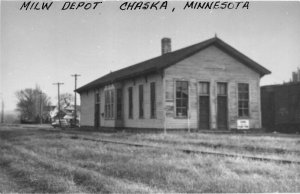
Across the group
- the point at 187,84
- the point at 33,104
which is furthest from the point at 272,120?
the point at 33,104

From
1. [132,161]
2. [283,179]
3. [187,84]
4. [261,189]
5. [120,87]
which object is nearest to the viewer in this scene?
[261,189]

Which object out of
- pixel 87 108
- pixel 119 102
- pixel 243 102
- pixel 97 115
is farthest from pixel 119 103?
pixel 243 102

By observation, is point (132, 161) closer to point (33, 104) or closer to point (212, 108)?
point (212, 108)

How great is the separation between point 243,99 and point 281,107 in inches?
258

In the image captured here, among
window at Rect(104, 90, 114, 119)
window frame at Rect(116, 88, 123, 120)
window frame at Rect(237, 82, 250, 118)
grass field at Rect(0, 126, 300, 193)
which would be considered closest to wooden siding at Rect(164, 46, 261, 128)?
window frame at Rect(237, 82, 250, 118)

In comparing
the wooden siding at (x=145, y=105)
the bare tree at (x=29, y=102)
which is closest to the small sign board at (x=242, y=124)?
the wooden siding at (x=145, y=105)

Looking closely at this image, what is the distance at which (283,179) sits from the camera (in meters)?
5.66

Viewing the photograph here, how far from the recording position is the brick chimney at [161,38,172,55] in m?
26.7

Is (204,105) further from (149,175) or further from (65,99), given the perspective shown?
(65,99)

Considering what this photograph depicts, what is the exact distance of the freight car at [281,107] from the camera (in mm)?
25344

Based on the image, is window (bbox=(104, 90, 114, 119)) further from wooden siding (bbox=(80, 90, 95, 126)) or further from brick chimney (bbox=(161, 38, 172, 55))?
brick chimney (bbox=(161, 38, 172, 55))

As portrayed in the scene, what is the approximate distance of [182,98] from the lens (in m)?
19.7

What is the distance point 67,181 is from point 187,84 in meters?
14.5

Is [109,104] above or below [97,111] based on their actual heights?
above
